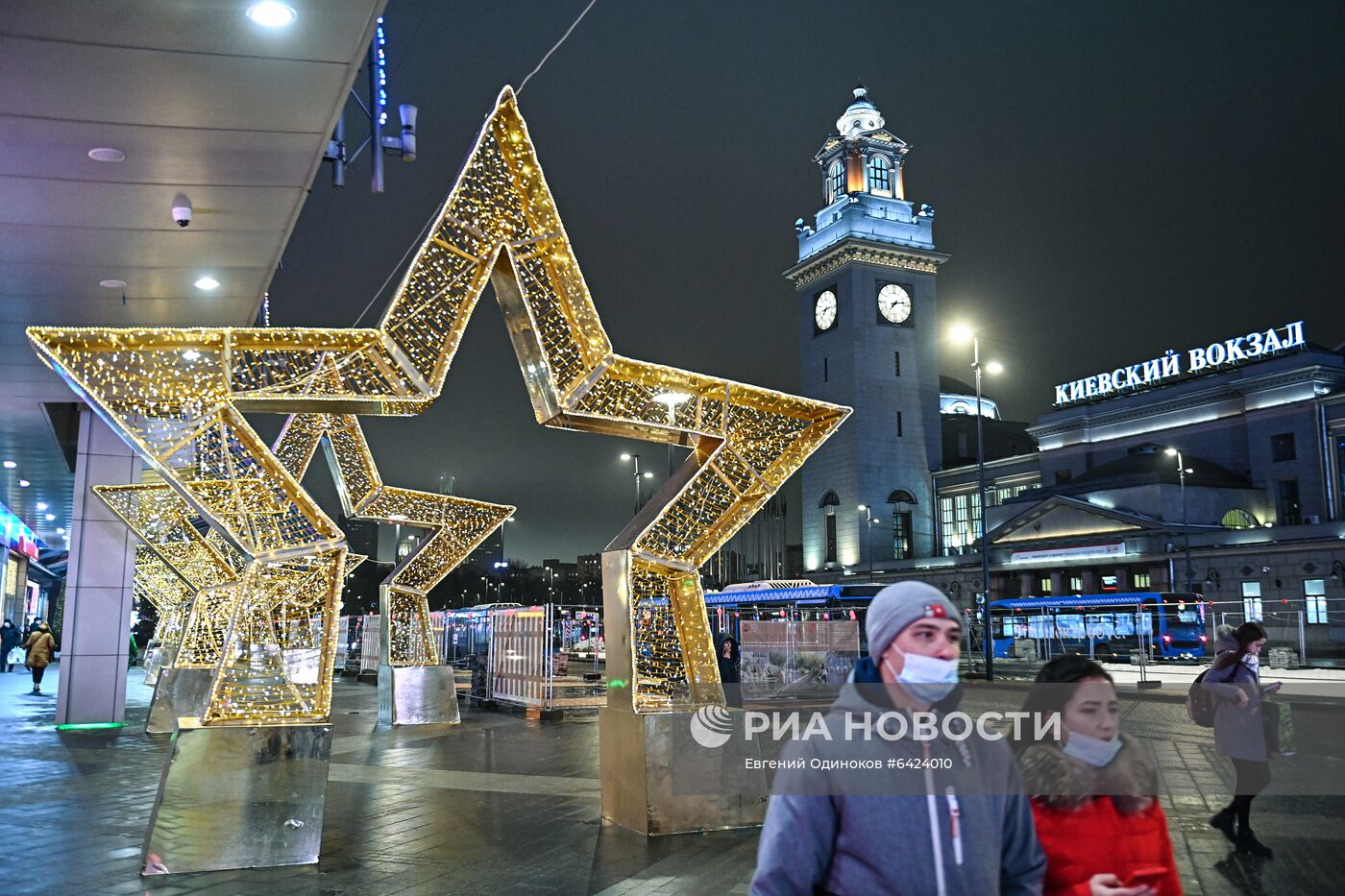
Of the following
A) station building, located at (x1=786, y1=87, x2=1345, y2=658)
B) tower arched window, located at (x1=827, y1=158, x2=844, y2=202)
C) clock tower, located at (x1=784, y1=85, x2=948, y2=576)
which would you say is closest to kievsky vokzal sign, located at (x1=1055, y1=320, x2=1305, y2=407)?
station building, located at (x1=786, y1=87, x2=1345, y2=658)

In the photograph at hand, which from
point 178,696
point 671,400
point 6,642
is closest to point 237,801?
point 671,400

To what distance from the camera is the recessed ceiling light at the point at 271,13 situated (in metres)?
6.60

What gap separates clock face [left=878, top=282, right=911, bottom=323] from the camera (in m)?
84.1

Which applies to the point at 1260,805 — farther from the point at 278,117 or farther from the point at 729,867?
the point at 278,117

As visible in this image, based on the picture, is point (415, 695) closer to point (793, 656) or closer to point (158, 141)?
point (793, 656)

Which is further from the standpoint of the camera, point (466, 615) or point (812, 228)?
point (812, 228)

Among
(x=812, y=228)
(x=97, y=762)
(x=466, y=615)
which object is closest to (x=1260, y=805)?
(x=97, y=762)

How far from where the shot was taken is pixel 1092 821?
3.64 m

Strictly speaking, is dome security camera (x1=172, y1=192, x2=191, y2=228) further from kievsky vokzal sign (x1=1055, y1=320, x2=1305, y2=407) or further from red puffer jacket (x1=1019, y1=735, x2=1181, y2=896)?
kievsky vokzal sign (x1=1055, y1=320, x2=1305, y2=407)

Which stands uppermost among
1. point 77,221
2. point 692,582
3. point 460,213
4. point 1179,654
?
point 77,221

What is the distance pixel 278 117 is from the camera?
8117 mm

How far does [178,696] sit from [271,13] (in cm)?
1313

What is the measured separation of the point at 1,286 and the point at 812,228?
8089 centimetres

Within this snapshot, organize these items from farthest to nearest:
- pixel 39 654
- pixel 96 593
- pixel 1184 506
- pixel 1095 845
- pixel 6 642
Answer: pixel 1184 506, pixel 6 642, pixel 39 654, pixel 96 593, pixel 1095 845
